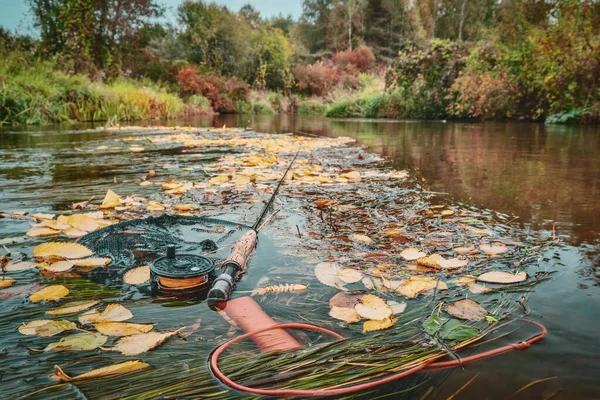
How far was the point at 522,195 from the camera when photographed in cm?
249

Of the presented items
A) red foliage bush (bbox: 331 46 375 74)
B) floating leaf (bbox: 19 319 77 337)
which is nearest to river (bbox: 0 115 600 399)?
floating leaf (bbox: 19 319 77 337)

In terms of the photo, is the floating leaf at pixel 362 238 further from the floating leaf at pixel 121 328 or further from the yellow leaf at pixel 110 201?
the yellow leaf at pixel 110 201

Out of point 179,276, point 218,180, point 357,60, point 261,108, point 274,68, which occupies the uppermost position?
point 357,60

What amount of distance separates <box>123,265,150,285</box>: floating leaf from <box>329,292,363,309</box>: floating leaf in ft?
2.03

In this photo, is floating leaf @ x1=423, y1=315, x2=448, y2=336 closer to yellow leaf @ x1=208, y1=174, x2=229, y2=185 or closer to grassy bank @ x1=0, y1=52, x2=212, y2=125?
yellow leaf @ x1=208, y1=174, x2=229, y2=185

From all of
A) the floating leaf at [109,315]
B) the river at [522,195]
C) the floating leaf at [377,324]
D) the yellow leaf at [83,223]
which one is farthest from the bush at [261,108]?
the floating leaf at [377,324]

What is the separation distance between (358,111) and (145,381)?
17.1 m

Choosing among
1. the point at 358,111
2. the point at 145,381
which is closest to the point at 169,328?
the point at 145,381

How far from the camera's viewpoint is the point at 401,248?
1602mm

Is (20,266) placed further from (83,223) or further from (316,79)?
(316,79)

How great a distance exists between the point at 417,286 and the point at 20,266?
136cm

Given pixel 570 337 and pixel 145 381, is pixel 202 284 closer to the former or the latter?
pixel 145 381

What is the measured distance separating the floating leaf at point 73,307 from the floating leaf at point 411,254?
3.49 feet

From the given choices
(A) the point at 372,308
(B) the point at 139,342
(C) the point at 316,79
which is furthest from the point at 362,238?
(C) the point at 316,79
